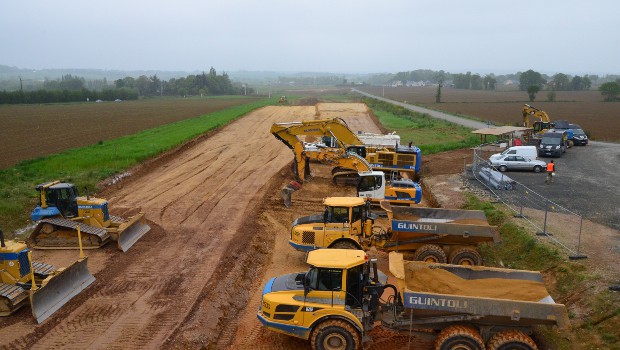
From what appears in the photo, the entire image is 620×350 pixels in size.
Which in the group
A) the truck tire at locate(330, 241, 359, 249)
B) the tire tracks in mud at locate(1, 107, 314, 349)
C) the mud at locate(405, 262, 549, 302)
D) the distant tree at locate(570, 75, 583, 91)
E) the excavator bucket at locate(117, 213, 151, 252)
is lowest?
the tire tracks in mud at locate(1, 107, 314, 349)

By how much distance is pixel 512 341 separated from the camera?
32.8 ft

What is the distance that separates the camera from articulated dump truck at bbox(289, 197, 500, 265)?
50.5 feet

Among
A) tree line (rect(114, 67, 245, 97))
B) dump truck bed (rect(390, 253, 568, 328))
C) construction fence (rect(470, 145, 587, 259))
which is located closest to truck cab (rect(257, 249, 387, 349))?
dump truck bed (rect(390, 253, 568, 328))

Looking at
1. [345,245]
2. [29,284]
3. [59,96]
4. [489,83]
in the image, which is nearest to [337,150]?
[345,245]

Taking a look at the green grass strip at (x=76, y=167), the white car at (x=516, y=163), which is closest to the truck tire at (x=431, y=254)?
the green grass strip at (x=76, y=167)

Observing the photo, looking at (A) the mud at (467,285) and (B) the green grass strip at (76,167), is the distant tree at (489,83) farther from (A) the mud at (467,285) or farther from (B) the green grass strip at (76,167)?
(A) the mud at (467,285)

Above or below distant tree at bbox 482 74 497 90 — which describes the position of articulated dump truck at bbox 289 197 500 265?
below

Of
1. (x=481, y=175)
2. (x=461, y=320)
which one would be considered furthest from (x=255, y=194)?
(x=461, y=320)

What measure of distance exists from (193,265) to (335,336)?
744cm

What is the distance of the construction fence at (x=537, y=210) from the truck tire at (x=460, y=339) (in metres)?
6.40

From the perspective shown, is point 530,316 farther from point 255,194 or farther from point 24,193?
point 24,193

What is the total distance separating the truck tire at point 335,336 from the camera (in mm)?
10414

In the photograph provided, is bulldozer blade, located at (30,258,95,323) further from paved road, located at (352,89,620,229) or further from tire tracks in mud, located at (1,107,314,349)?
paved road, located at (352,89,620,229)

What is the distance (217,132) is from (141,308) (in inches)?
1547
